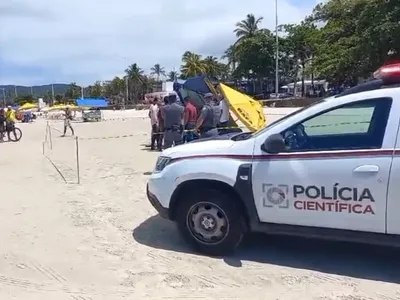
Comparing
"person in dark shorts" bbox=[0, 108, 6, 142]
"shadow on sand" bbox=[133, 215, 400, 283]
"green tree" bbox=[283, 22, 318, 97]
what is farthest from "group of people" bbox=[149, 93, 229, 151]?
"green tree" bbox=[283, 22, 318, 97]

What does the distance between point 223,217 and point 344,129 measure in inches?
59.3

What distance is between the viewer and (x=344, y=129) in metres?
4.82

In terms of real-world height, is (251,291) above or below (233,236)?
below

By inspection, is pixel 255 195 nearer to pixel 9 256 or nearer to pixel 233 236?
pixel 233 236

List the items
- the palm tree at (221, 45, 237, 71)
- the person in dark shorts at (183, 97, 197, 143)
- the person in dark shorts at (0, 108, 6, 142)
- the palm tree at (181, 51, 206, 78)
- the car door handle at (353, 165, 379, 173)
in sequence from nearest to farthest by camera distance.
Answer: the car door handle at (353, 165, 379, 173)
the person in dark shorts at (183, 97, 197, 143)
the person in dark shorts at (0, 108, 6, 142)
the palm tree at (221, 45, 237, 71)
the palm tree at (181, 51, 206, 78)

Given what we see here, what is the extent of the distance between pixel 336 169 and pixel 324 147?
266 millimetres

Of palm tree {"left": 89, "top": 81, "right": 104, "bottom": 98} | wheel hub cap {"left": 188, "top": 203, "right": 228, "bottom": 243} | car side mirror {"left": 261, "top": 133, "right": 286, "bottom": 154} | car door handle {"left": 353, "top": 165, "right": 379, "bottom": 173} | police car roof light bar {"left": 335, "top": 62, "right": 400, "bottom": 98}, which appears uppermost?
palm tree {"left": 89, "top": 81, "right": 104, "bottom": 98}

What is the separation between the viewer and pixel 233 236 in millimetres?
5188

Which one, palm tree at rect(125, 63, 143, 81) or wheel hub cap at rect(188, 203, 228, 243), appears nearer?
wheel hub cap at rect(188, 203, 228, 243)

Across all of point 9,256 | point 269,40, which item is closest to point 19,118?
point 269,40

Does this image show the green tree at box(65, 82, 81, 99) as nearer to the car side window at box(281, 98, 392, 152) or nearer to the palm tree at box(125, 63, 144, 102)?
the palm tree at box(125, 63, 144, 102)

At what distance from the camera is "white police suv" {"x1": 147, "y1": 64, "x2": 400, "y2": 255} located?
14.7 feet

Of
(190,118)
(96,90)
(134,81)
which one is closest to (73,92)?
(96,90)

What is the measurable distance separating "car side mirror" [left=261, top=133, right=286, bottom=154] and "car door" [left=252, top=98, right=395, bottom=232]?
0.19 feet
